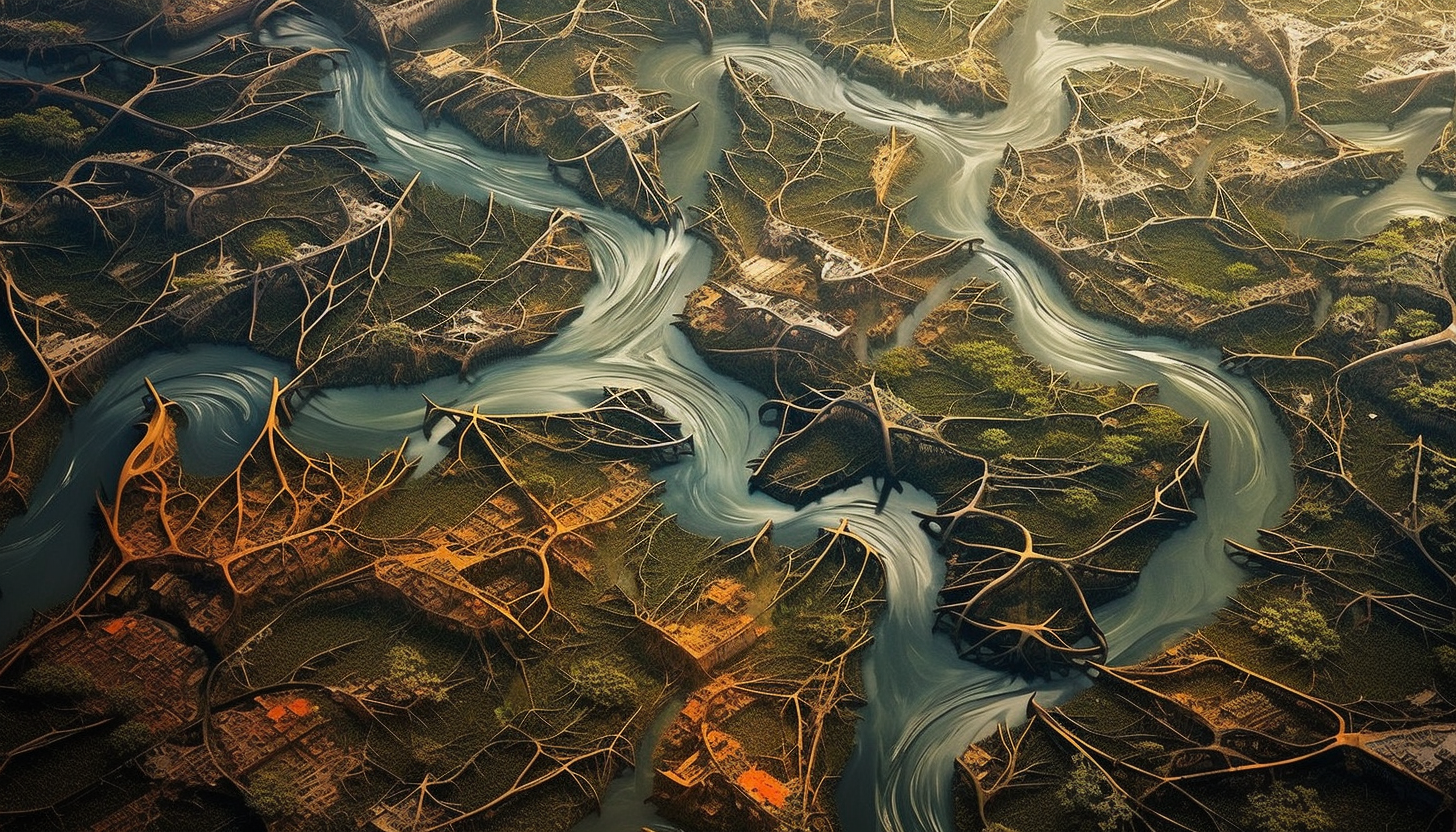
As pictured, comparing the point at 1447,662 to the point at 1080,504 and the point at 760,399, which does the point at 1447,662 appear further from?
the point at 760,399

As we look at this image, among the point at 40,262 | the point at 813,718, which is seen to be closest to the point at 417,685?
the point at 813,718

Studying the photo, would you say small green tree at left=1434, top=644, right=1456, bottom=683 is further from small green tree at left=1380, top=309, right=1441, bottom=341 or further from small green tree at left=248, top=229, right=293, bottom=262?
small green tree at left=248, top=229, right=293, bottom=262

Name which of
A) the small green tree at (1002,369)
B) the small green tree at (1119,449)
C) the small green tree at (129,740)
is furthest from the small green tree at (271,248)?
the small green tree at (1119,449)

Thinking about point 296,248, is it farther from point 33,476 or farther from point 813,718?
point 813,718

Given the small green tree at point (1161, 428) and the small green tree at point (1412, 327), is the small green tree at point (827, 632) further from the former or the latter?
the small green tree at point (1412, 327)

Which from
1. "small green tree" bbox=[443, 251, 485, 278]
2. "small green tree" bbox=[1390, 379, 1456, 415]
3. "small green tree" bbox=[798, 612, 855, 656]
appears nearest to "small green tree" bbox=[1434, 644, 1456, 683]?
"small green tree" bbox=[1390, 379, 1456, 415]

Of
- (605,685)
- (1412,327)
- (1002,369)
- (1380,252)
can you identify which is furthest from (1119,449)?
(605,685)
